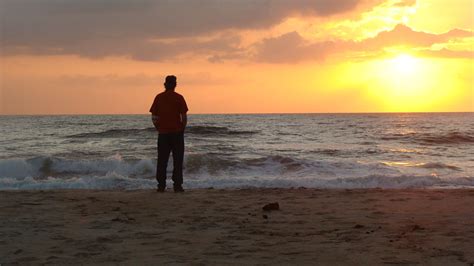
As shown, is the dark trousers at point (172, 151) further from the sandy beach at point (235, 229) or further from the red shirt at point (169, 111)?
the sandy beach at point (235, 229)

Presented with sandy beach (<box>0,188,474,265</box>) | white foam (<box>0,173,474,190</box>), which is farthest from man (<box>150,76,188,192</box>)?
white foam (<box>0,173,474,190</box>)

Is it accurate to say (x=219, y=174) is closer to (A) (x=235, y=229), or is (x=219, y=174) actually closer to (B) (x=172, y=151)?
(B) (x=172, y=151)

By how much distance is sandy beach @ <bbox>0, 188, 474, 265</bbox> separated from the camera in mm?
3738

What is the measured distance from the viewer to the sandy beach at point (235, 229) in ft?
12.3

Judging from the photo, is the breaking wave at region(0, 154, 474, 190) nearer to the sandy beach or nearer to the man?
the man

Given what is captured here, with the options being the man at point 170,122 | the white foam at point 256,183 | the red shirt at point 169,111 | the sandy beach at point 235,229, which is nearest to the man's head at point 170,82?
the man at point 170,122

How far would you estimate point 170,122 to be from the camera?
A: 7.71 metres

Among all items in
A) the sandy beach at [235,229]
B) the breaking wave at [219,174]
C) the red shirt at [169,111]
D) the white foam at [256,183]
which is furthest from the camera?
the breaking wave at [219,174]

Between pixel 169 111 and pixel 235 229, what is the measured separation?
3.35 metres

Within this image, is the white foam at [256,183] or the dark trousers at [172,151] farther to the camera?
→ the white foam at [256,183]

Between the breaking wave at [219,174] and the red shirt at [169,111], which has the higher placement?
the red shirt at [169,111]

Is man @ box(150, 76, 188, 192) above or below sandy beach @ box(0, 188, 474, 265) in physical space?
above

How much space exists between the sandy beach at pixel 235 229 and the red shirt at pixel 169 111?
1.13 meters

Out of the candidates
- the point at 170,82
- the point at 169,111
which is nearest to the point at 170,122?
the point at 169,111
